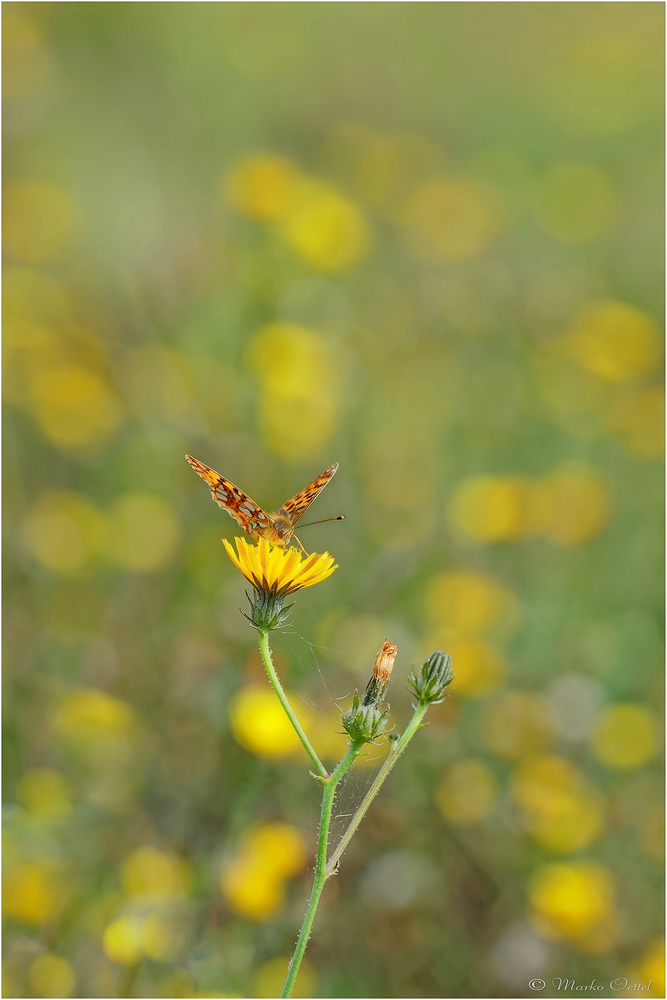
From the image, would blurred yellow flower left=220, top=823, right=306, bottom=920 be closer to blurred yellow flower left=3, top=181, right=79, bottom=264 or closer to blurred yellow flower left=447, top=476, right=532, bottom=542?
blurred yellow flower left=447, top=476, right=532, bottom=542

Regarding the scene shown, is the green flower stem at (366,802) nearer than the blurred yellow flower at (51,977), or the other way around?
the green flower stem at (366,802)

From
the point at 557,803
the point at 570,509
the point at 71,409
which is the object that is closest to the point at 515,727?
the point at 557,803

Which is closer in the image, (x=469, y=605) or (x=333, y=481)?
(x=469, y=605)

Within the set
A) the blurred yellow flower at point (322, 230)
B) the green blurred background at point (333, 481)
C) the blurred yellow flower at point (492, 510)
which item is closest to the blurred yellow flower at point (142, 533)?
the green blurred background at point (333, 481)

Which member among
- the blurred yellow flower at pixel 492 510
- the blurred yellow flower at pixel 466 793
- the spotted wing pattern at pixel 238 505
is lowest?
the spotted wing pattern at pixel 238 505

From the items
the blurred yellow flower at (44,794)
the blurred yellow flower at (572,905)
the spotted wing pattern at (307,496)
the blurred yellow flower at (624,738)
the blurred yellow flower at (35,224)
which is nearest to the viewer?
the spotted wing pattern at (307,496)

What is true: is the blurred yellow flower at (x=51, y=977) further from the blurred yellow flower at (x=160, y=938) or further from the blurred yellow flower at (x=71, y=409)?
the blurred yellow flower at (x=71, y=409)

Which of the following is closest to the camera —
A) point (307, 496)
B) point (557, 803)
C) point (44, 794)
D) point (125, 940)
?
point (307, 496)

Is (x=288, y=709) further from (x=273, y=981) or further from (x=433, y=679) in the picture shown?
(x=273, y=981)
